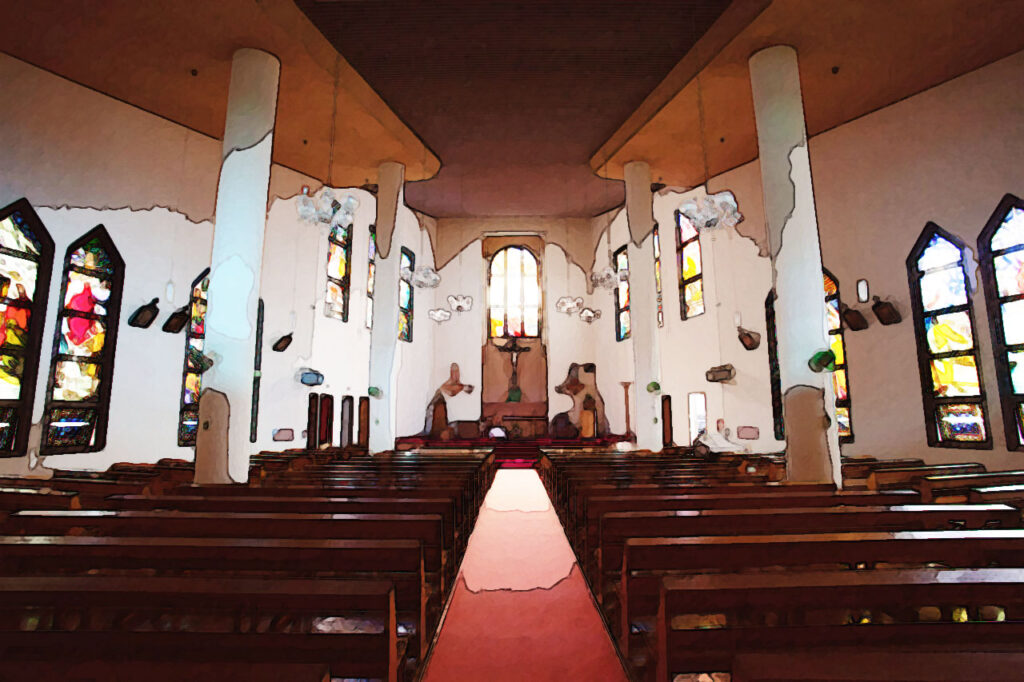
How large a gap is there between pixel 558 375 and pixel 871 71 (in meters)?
9.38

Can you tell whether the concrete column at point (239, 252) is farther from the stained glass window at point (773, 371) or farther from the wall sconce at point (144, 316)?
the stained glass window at point (773, 371)

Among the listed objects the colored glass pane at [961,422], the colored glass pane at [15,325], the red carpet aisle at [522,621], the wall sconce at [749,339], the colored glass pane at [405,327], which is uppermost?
the colored glass pane at [405,327]

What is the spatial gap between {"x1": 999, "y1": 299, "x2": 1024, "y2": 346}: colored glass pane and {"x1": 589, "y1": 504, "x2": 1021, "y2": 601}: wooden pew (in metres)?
5.33

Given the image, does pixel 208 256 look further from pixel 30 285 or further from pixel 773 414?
pixel 773 414

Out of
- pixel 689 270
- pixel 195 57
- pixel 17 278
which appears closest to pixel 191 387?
pixel 17 278

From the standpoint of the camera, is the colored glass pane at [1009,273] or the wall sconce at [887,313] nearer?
the colored glass pane at [1009,273]

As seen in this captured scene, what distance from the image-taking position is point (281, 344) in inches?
366

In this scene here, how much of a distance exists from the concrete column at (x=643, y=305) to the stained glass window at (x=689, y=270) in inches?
55.4

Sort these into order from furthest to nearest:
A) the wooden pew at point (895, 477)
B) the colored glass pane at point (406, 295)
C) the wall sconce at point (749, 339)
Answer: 1. the colored glass pane at point (406, 295)
2. the wall sconce at point (749, 339)
3. the wooden pew at point (895, 477)

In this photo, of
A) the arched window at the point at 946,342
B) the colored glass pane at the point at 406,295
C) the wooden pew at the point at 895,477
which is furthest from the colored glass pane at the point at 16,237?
the arched window at the point at 946,342

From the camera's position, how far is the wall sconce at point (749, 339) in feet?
29.4

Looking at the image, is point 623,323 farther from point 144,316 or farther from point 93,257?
point 93,257

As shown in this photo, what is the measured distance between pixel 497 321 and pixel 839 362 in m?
8.73

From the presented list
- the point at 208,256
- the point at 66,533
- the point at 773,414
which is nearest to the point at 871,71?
the point at 773,414
